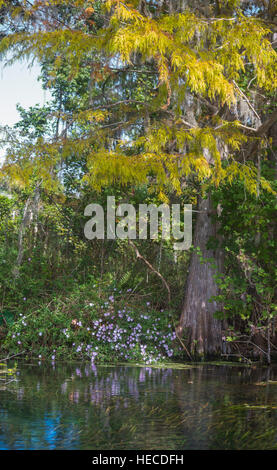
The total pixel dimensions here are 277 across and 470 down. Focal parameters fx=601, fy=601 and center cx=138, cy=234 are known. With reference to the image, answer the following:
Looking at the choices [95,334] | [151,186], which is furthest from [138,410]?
[151,186]

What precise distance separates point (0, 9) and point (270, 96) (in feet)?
17.0

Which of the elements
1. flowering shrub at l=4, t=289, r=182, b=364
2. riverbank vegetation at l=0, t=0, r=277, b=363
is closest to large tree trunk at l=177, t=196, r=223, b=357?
riverbank vegetation at l=0, t=0, r=277, b=363


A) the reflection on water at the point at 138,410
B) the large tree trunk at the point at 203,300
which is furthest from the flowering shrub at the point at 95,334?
the reflection on water at the point at 138,410

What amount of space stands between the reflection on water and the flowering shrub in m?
1.47

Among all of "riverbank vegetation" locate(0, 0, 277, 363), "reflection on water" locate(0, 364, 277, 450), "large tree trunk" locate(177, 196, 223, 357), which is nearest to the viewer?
"reflection on water" locate(0, 364, 277, 450)

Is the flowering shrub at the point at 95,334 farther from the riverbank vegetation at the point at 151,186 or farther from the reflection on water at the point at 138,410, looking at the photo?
the reflection on water at the point at 138,410

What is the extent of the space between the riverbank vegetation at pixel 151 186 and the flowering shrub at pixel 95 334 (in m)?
0.03

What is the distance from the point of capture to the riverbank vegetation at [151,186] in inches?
348

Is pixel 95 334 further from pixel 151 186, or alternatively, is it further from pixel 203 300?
pixel 151 186

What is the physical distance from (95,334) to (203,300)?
2.13 m

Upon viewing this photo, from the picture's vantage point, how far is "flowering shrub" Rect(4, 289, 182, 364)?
10344 mm

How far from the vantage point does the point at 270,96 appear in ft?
37.1

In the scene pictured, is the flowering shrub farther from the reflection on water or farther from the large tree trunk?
the reflection on water

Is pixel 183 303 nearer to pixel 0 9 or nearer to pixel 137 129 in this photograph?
pixel 137 129
